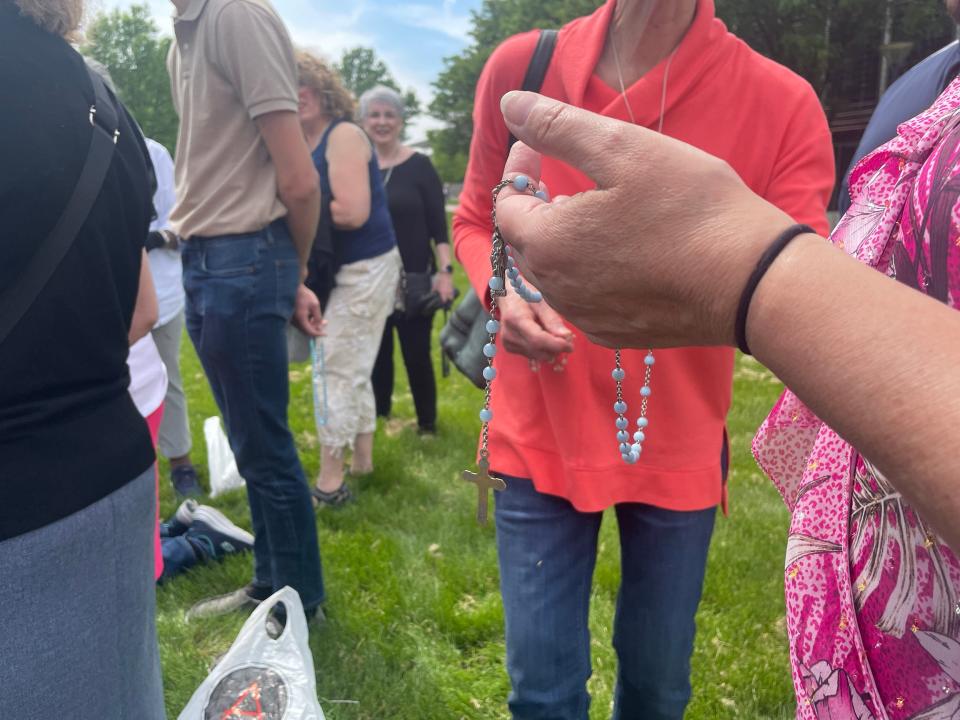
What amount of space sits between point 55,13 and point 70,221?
1.09 ft

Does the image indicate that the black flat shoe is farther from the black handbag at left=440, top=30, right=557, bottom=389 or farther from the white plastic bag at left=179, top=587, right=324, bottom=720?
the black handbag at left=440, top=30, right=557, bottom=389

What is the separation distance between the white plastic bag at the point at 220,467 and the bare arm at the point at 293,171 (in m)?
1.73

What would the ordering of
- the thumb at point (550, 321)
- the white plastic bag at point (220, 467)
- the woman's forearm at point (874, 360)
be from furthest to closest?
the white plastic bag at point (220, 467), the thumb at point (550, 321), the woman's forearm at point (874, 360)

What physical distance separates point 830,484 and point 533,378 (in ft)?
2.46

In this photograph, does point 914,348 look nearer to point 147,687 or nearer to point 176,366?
point 147,687

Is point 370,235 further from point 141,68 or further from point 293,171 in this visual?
point 141,68

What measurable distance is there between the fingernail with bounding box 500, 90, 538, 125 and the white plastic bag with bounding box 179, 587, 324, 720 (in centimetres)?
157

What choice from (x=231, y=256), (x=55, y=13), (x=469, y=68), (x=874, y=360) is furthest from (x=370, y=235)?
(x=469, y=68)

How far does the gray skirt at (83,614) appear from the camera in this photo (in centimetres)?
106

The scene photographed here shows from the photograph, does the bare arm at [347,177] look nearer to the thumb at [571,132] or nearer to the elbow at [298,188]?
the elbow at [298,188]

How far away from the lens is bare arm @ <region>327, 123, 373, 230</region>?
3.50 m

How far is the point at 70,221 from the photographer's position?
1106mm

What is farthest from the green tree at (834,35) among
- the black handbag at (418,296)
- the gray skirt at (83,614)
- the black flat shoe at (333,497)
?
the gray skirt at (83,614)

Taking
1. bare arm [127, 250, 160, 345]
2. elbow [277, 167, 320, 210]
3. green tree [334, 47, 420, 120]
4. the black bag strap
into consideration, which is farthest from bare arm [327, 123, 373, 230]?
green tree [334, 47, 420, 120]
